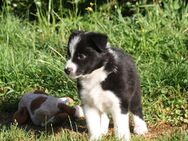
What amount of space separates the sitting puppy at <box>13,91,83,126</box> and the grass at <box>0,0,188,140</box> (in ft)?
1.34

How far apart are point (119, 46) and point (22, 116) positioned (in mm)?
1810

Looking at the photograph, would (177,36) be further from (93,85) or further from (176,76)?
(93,85)

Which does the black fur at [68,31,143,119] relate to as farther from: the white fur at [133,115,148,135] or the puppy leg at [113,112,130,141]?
the white fur at [133,115,148,135]

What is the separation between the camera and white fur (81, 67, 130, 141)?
6145 mm

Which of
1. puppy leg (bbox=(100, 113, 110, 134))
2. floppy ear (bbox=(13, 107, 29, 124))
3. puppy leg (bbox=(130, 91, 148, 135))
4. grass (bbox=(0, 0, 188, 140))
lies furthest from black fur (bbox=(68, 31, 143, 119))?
floppy ear (bbox=(13, 107, 29, 124))

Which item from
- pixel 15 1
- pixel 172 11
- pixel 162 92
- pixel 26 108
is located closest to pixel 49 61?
pixel 26 108

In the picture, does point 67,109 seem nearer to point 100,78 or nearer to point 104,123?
point 104,123

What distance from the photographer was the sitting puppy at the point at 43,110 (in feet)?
23.4

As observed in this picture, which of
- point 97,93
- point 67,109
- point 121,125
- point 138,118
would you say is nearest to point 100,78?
point 97,93

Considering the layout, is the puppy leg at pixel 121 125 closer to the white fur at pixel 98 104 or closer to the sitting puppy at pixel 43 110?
the white fur at pixel 98 104

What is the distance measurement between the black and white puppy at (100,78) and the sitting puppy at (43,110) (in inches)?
34.3

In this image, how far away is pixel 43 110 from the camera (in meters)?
7.13

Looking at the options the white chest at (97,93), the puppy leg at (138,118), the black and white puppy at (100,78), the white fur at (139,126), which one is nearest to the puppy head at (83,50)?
the black and white puppy at (100,78)

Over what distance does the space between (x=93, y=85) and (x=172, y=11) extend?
3559 mm
